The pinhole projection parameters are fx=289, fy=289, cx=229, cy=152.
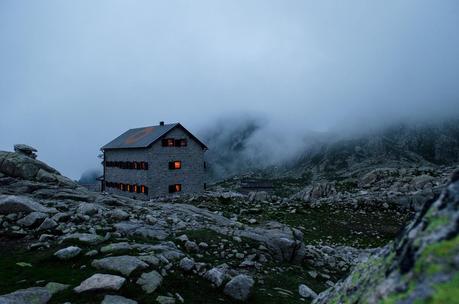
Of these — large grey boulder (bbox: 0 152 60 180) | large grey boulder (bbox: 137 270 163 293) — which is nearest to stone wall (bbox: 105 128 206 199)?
large grey boulder (bbox: 0 152 60 180)

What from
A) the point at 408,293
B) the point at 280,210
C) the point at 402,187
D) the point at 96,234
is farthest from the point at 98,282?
the point at 402,187

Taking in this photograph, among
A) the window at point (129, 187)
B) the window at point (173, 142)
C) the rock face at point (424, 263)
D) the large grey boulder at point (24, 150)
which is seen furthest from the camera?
the window at point (173, 142)

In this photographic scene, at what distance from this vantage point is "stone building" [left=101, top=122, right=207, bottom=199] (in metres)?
44.3

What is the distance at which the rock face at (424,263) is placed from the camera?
2141 mm

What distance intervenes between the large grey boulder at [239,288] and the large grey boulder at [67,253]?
4.90 m

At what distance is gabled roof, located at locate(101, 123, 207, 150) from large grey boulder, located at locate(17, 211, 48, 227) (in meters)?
30.8

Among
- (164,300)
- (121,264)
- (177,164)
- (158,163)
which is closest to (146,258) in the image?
(121,264)

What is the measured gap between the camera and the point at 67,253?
29.9 feet

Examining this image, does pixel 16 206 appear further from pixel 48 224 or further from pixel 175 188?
pixel 175 188

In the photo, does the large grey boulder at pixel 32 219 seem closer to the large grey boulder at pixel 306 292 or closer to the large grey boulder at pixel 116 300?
the large grey boulder at pixel 116 300

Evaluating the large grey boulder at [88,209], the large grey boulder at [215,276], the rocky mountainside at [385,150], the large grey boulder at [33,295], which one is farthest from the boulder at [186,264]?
the rocky mountainside at [385,150]

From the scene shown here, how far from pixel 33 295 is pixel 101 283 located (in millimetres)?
1468

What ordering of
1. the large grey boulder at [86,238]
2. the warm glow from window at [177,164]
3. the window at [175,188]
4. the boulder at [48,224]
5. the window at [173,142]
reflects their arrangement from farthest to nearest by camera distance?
the warm glow from window at [177,164], the window at [175,188], the window at [173,142], the boulder at [48,224], the large grey boulder at [86,238]

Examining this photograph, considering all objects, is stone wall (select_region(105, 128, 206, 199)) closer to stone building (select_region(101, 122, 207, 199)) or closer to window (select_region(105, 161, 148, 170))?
stone building (select_region(101, 122, 207, 199))
